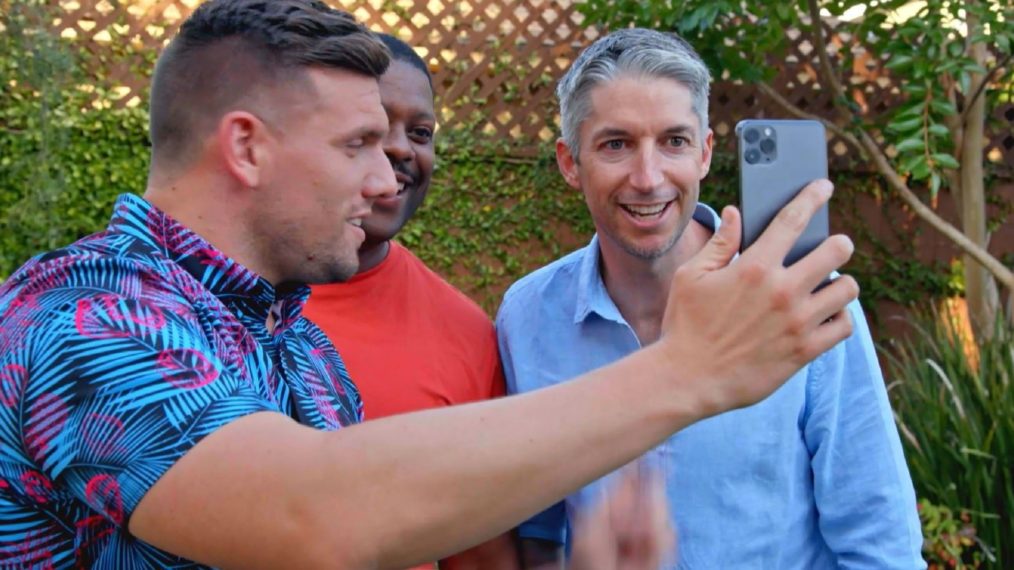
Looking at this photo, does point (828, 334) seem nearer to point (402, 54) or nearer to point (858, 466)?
point (858, 466)

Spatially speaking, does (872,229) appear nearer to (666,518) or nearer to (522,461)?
(666,518)

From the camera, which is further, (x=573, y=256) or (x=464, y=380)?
(x=573, y=256)

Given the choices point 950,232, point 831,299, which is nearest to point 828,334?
point 831,299

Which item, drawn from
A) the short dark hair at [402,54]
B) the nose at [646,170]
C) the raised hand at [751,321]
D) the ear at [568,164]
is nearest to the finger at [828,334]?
the raised hand at [751,321]

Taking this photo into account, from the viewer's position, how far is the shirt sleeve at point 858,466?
7.00ft

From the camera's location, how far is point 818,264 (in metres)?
1.17

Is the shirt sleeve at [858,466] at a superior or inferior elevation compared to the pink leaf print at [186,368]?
inferior

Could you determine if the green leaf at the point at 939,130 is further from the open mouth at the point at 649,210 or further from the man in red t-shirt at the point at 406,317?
the man in red t-shirt at the point at 406,317

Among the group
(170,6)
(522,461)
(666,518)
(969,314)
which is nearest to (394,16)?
(170,6)

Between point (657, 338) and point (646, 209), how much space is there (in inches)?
12.5

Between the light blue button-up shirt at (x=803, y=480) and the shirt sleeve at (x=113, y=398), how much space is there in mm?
1075

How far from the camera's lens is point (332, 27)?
5.37 feet

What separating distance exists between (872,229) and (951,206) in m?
0.53

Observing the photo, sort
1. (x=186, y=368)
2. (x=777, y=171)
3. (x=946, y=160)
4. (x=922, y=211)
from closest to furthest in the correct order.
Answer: (x=186, y=368) → (x=777, y=171) → (x=946, y=160) → (x=922, y=211)
